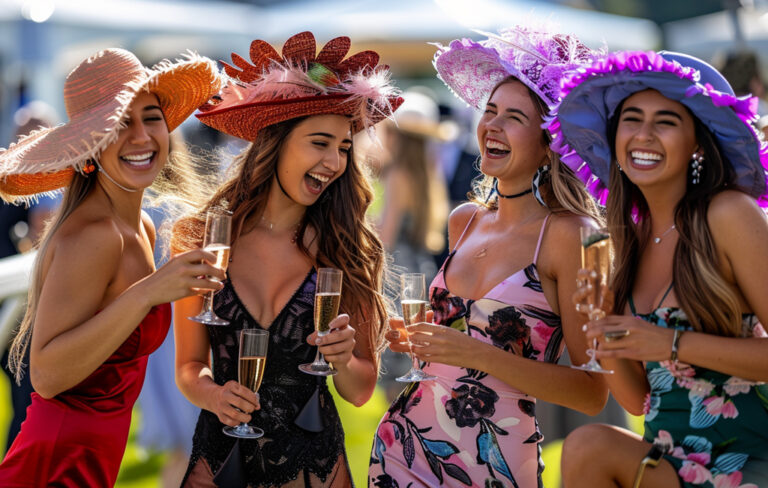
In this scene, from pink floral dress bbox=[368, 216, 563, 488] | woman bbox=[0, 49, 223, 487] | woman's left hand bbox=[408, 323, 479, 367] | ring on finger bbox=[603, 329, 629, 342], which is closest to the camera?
ring on finger bbox=[603, 329, 629, 342]

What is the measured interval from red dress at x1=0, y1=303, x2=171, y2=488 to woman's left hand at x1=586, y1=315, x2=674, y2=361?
5.43 ft

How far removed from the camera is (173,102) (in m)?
3.69

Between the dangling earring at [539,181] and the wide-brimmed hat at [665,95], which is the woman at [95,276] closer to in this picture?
the dangling earring at [539,181]

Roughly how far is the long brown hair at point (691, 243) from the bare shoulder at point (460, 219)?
78 centimetres

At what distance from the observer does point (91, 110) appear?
3336 mm

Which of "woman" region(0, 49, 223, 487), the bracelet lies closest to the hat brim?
"woman" region(0, 49, 223, 487)

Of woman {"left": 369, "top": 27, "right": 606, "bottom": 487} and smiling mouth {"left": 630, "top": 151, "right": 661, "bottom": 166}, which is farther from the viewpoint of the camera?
woman {"left": 369, "top": 27, "right": 606, "bottom": 487}

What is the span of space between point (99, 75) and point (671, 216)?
2.13 metres

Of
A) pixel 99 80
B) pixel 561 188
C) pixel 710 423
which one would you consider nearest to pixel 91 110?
pixel 99 80

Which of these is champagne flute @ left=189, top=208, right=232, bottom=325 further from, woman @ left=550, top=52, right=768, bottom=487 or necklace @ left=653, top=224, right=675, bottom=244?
necklace @ left=653, top=224, right=675, bottom=244

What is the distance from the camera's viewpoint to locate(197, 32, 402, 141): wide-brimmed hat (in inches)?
144

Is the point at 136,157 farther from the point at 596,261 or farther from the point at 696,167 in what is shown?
the point at 696,167

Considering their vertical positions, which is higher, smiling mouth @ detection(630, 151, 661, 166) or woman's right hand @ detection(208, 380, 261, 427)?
smiling mouth @ detection(630, 151, 661, 166)

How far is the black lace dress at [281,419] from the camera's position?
11.3 ft
